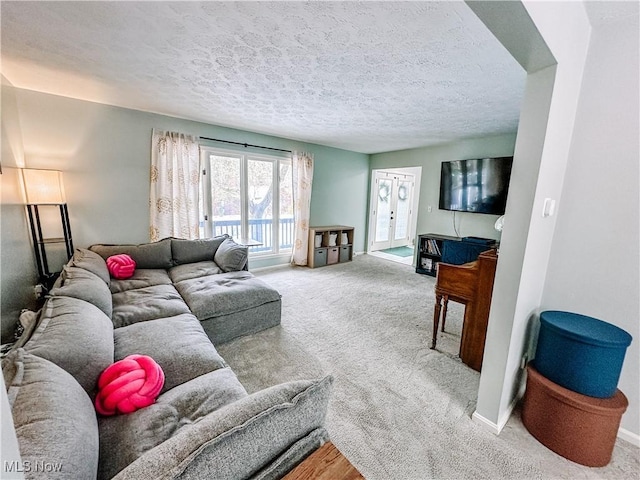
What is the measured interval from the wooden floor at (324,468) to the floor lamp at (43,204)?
3.11m

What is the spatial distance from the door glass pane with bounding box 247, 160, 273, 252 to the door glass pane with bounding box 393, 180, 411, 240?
3.73 metres

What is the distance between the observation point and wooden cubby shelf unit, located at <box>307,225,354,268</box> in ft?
15.8

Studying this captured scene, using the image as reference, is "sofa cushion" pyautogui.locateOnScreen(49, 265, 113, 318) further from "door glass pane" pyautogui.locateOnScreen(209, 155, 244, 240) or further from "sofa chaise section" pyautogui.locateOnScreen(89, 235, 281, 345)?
"door glass pane" pyautogui.locateOnScreen(209, 155, 244, 240)

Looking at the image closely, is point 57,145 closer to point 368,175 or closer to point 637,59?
point 637,59

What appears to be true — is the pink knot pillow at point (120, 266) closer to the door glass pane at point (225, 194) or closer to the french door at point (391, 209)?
the door glass pane at point (225, 194)

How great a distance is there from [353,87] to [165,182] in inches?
105

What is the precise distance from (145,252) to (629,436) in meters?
4.24

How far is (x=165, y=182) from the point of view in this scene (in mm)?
3383

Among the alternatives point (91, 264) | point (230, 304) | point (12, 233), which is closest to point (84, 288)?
point (91, 264)

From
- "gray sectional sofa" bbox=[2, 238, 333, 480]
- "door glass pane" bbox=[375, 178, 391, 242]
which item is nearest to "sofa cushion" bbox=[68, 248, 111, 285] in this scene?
"gray sectional sofa" bbox=[2, 238, 333, 480]

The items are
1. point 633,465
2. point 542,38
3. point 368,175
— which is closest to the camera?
point 542,38

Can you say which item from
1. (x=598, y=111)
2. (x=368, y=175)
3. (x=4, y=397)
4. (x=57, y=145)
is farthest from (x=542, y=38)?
(x=368, y=175)

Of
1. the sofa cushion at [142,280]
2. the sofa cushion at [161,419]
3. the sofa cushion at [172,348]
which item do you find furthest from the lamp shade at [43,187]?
the sofa cushion at [161,419]

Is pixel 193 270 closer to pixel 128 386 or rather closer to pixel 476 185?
pixel 128 386
